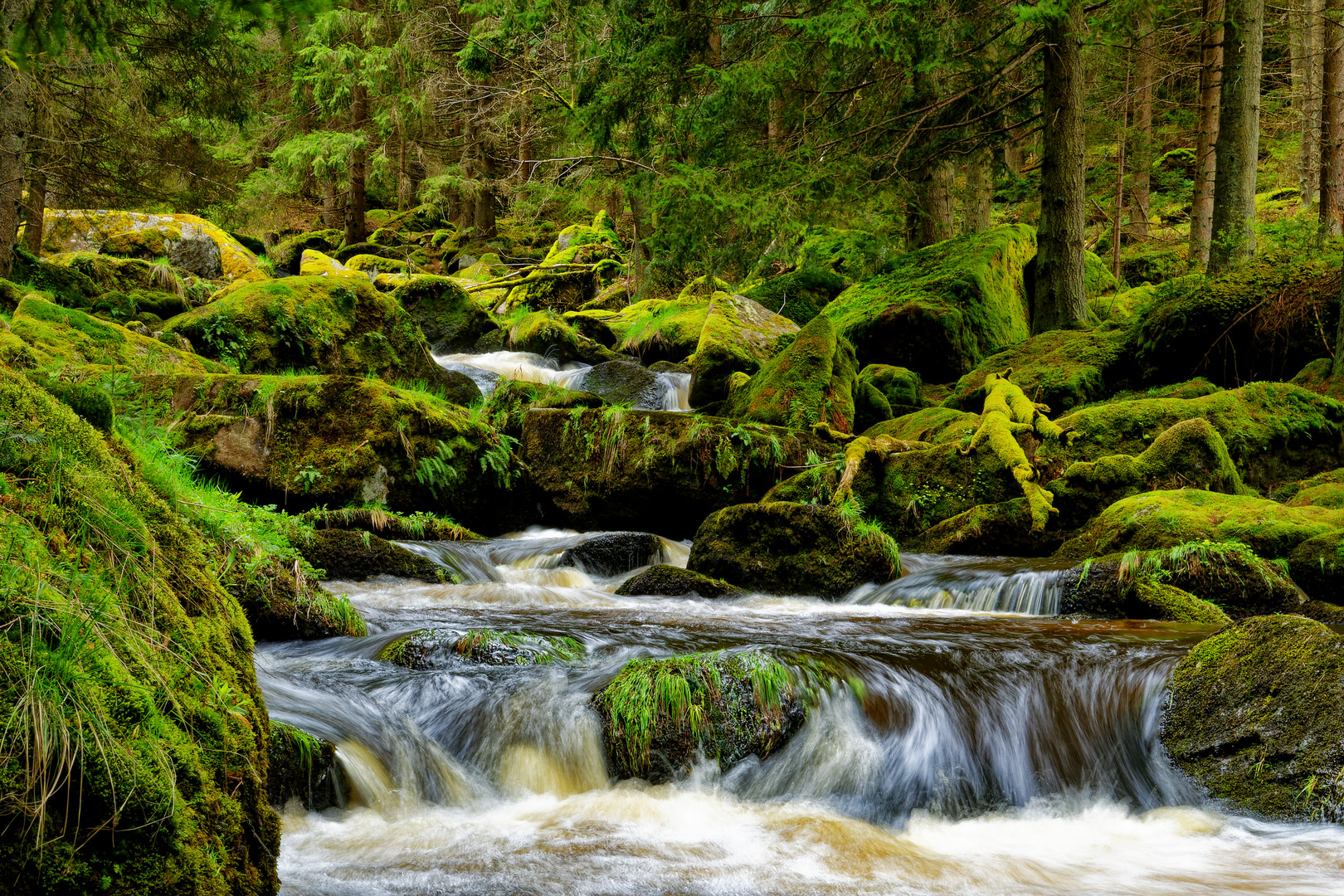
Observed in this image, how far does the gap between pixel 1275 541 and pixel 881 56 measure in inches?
372

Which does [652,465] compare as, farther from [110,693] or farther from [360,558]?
[110,693]

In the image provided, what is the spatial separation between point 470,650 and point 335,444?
4595 mm

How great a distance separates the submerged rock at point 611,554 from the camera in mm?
8531

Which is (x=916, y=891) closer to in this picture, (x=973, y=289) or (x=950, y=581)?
(x=950, y=581)

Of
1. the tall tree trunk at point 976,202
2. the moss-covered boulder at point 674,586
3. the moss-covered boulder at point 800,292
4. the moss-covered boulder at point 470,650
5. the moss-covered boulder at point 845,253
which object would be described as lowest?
the moss-covered boulder at point 470,650

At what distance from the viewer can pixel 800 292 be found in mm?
18078

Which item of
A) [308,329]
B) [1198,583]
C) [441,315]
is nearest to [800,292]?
[441,315]

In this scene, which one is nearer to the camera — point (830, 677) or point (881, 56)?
point (830, 677)

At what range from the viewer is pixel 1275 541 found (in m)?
6.70

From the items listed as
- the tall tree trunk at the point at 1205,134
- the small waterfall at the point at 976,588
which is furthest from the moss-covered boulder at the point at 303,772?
the tall tree trunk at the point at 1205,134

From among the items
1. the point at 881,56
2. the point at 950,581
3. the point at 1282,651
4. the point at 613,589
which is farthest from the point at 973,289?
the point at 1282,651

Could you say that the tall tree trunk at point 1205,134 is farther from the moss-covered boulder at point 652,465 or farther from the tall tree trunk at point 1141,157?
the moss-covered boulder at point 652,465

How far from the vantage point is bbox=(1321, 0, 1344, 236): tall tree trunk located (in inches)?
582

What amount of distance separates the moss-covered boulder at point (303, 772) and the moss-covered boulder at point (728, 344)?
10217 millimetres
